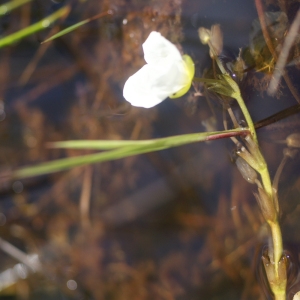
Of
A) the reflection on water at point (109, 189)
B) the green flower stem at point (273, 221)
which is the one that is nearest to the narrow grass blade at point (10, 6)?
the reflection on water at point (109, 189)

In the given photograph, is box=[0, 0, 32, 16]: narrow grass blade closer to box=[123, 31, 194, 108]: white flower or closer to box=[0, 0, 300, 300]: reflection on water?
box=[0, 0, 300, 300]: reflection on water

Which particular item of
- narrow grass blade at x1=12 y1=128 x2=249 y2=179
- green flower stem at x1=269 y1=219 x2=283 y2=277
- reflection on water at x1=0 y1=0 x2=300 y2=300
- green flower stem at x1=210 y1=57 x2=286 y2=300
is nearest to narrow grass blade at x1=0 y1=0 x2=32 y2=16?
reflection on water at x1=0 y1=0 x2=300 y2=300

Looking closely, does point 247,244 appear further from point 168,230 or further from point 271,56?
point 271,56

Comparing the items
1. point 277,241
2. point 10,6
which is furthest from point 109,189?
point 277,241

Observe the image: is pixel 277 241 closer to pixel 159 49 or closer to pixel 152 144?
pixel 152 144

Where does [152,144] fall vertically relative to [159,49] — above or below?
below

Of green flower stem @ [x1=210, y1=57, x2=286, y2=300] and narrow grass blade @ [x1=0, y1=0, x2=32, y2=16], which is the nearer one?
green flower stem @ [x1=210, y1=57, x2=286, y2=300]
